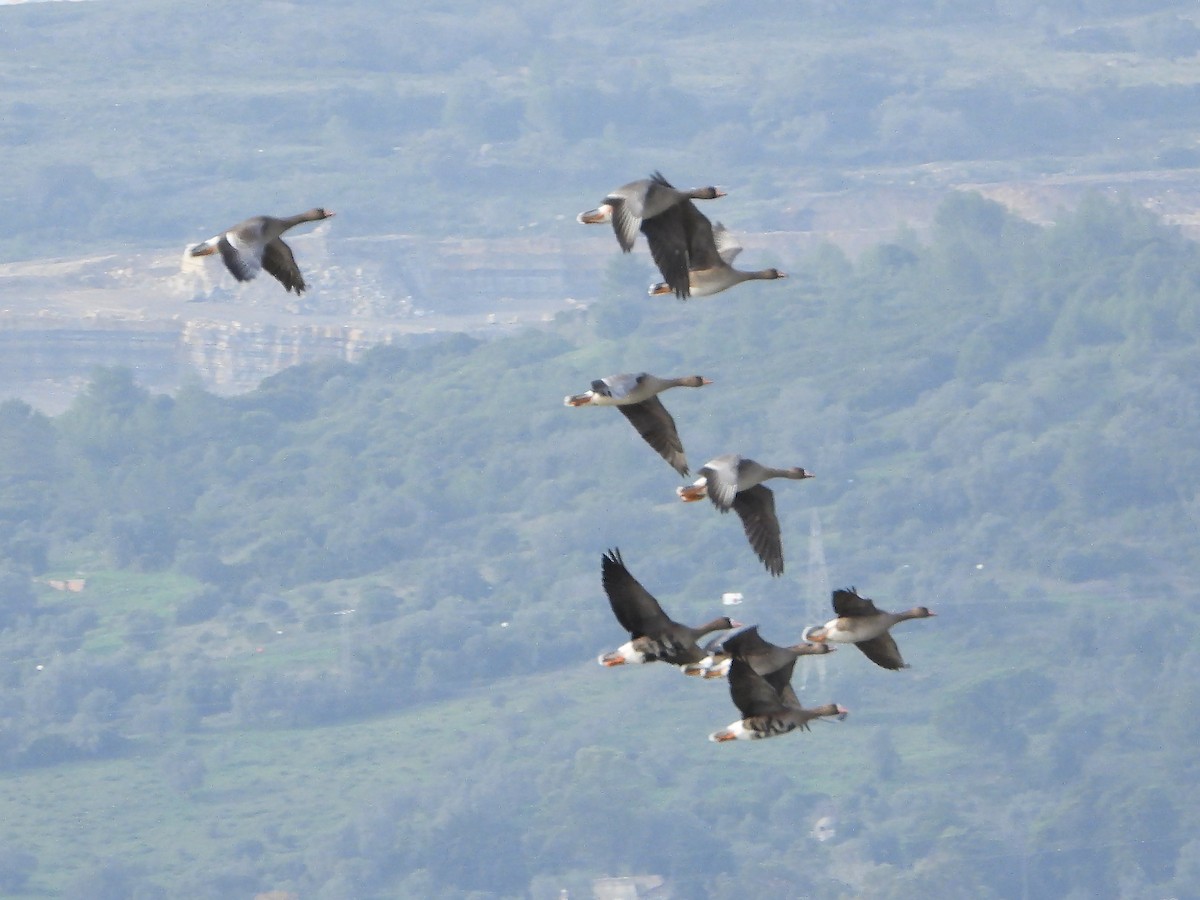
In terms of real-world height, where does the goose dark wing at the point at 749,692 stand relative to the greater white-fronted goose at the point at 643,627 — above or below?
below

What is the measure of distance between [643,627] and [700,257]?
230 cm

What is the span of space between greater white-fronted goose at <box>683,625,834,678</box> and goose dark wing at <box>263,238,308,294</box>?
10.8 feet

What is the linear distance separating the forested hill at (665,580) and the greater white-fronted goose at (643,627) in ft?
298

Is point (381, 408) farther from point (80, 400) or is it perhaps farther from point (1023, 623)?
point (1023, 623)

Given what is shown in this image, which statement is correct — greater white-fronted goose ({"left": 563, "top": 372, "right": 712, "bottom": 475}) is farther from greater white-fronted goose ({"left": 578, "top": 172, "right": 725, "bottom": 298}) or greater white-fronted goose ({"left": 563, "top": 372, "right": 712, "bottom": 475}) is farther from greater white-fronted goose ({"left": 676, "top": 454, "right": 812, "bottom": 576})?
greater white-fronted goose ({"left": 578, "top": 172, "right": 725, "bottom": 298})

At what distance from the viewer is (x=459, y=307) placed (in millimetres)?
173625

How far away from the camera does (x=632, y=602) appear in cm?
1917

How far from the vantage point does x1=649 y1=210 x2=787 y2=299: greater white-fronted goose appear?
1916 centimetres

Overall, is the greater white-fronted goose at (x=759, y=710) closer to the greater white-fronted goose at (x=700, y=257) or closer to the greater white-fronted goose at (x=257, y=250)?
the greater white-fronted goose at (x=700, y=257)

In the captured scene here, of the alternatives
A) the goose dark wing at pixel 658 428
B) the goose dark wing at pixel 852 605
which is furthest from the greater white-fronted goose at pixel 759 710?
the goose dark wing at pixel 658 428

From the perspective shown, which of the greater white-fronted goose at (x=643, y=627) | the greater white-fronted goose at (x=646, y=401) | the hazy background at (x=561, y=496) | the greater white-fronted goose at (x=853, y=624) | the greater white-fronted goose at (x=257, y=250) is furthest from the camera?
the hazy background at (x=561, y=496)

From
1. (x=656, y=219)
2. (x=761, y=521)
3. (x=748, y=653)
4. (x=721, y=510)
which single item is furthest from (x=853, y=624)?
(x=656, y=219)

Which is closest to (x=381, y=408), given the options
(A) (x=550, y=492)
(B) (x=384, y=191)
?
(A) (x=550, y=492)

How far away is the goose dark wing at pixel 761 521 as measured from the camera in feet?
65.3
